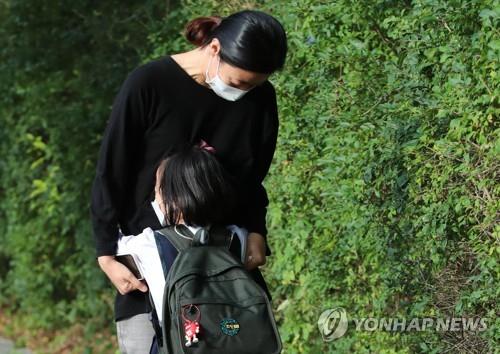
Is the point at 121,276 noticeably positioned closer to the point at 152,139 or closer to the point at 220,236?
the point at 220,236

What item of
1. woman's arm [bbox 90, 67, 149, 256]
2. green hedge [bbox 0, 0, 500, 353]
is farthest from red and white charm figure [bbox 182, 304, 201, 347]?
green hedge [bbox 0, 0, 500, 353]

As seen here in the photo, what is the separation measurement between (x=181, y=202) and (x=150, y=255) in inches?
8.0

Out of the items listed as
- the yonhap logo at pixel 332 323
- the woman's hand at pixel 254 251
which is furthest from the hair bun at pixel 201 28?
the yonhap logo at pixel 332 323

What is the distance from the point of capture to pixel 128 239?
11.5 feet

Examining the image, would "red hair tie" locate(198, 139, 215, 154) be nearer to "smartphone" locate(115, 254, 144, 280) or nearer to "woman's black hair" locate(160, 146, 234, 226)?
"woman's black hair" locate(160, 146, 234, 226)

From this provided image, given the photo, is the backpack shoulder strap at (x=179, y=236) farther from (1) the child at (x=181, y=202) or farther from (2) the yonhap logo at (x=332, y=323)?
(2) the yonhap logo at (x=332, y=323)

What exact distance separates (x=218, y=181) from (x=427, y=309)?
54.3 inches

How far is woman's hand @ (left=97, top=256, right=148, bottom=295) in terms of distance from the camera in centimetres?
349

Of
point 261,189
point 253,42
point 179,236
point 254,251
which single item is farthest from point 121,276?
point 253,42

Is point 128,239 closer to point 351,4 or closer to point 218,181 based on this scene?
point 218,181

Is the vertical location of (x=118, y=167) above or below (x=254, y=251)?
above

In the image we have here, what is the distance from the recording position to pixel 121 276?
138 inches

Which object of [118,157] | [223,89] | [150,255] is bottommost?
[150,255]

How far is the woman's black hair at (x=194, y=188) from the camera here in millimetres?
3428
